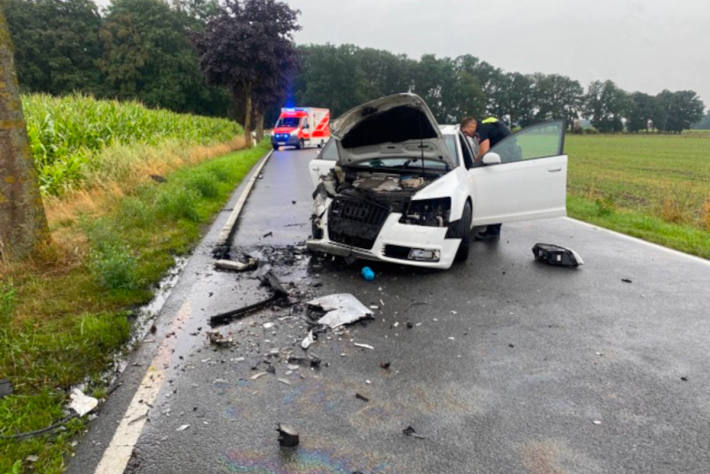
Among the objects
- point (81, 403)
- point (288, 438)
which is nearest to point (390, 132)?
point (288, 438)

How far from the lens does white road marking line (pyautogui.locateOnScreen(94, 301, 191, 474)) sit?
2.54 m

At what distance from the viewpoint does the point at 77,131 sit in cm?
1211

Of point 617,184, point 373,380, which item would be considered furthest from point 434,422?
point 617,184

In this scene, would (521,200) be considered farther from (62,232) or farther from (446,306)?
(62,232)

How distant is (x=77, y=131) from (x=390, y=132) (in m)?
9.30

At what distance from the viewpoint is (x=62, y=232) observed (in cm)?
693

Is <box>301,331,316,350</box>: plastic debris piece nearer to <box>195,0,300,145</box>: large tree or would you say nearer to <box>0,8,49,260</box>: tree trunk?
<box>0,8,49,260</box>: tree trunk

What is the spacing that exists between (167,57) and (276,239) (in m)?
55.2

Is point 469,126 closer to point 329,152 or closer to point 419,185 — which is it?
point 419,185

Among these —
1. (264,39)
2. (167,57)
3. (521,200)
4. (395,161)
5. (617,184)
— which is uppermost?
(167,57)

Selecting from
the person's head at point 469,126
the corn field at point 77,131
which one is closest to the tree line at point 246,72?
the corn field at point 77,131

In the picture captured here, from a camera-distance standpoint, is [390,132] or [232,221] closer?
[390,132]

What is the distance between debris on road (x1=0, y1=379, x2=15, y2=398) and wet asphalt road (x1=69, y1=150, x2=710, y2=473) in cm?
67

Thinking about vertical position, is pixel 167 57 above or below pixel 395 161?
above
